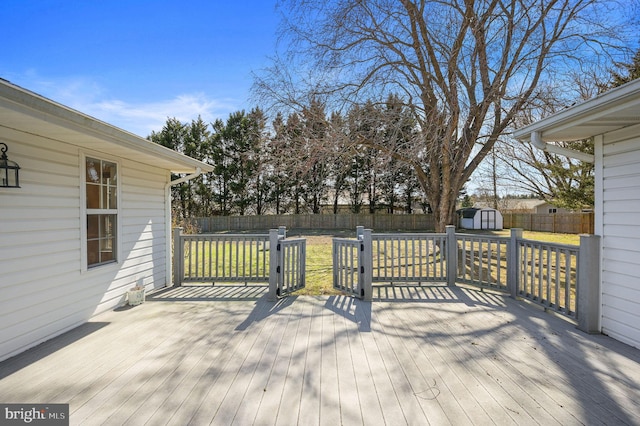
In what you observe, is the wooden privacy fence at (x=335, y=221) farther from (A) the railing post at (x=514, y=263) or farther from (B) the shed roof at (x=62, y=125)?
(B) the shed roof at (x=62, y=125)

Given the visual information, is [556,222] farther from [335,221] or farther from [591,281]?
[591,281]

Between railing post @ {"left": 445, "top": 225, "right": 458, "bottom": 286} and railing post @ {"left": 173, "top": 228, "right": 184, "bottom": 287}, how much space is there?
4591 millimetres

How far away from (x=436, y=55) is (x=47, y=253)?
8955mm

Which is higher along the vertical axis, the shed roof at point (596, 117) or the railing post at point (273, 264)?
the shed roof at point (596, 117)

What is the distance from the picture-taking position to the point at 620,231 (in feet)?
9.51

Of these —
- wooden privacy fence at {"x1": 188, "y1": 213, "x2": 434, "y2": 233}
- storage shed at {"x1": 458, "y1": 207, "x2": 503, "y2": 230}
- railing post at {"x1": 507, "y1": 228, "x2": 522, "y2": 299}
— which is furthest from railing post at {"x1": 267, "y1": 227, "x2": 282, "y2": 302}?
storage shed at {"x1": 458, "y1": 207, "x2": 503, "y2": 230}

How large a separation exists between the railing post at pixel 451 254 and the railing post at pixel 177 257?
4591 millimetres

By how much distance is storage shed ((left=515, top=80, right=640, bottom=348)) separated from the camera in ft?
8.94

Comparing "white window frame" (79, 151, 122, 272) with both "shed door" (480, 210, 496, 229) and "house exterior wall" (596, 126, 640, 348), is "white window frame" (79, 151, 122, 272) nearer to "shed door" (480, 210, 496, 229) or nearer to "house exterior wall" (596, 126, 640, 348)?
"house exterior wall" (596, 126, 640, 348)

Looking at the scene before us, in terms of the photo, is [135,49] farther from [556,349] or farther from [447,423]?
[556,349]

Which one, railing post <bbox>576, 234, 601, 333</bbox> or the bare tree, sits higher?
the bare tree

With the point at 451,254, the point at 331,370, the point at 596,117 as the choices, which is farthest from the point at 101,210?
the point at 596,117

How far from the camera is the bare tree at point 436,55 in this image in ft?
22.1

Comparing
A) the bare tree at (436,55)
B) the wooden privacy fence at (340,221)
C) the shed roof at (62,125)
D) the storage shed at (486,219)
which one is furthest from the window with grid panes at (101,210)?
the storage shed at (486,219)
